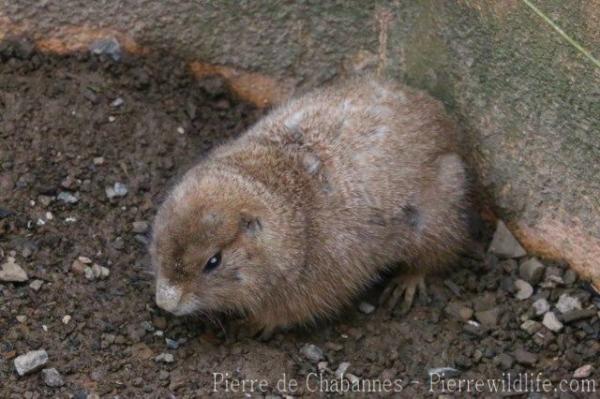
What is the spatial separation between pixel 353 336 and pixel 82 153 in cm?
203

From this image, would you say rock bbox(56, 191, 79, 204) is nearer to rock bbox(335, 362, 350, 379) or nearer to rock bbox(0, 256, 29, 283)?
rock bbox(0, 256, 29, 283)

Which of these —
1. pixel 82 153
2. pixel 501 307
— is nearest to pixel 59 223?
pixel 82 153

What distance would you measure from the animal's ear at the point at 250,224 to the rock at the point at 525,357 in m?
1.55

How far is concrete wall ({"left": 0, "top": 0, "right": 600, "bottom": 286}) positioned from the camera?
18.2 feet

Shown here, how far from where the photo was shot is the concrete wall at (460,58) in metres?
5.54

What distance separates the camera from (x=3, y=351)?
518cm

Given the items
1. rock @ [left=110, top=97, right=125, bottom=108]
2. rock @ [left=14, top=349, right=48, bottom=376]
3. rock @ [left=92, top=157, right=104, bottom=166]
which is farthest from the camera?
rock @ [left=110, top=97, right=125, bottom=108]

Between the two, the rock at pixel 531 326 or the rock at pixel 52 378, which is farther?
the rock at pixel 531 326

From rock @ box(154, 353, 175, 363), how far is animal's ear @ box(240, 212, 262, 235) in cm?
77

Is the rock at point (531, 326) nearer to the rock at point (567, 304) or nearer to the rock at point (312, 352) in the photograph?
the rock at point (567, 304)

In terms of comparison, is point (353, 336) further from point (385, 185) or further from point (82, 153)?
point (82, 153)

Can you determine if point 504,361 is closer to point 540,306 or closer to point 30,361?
point 540,306

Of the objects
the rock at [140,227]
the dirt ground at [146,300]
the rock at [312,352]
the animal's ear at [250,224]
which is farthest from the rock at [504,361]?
the rock at [140,227]

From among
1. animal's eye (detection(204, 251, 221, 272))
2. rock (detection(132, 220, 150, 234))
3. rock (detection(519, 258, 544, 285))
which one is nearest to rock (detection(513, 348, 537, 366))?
rock (detection(519, 258, 544, 285))
